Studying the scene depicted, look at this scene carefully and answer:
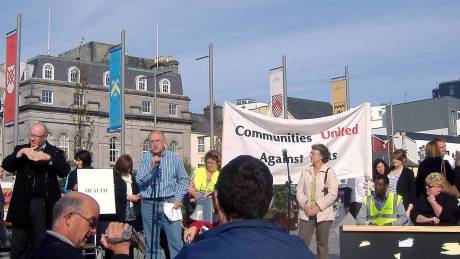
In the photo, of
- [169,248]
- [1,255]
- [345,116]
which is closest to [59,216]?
[169,248]

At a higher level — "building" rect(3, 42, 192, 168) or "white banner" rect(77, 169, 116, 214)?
"building" rect(3, 42, 192, 168)

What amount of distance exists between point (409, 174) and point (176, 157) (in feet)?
11.9

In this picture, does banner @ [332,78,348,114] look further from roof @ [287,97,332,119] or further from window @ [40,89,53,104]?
roof @ [287,97,332,119]

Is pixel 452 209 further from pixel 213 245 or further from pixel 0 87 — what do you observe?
pixel 0 87

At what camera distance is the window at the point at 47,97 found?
7307 centimetres

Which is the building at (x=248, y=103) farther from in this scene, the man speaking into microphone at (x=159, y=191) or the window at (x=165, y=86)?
the man speaking into microphone at (x=159, y=191)

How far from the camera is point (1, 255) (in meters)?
15.4

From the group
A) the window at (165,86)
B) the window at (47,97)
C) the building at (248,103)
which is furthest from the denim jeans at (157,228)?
the building at (248,103)

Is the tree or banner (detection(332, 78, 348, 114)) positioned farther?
the tree

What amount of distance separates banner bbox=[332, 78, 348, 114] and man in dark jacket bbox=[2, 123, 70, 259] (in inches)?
512

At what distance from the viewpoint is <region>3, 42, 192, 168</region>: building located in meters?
72.4

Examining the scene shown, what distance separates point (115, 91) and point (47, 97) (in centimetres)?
5934

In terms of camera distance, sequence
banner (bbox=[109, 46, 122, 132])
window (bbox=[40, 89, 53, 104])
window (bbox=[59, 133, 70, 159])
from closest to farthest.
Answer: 1. banner (bbox=[109, 46, 122, 132])
2. window (bbox=[59, 133, 70, 159])
3. window (bbox=[40, 89, 53, 104])

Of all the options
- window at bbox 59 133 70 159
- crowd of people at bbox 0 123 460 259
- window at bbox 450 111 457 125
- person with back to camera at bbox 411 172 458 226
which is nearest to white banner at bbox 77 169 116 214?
crowd of people at bbox 0 123 460 259
